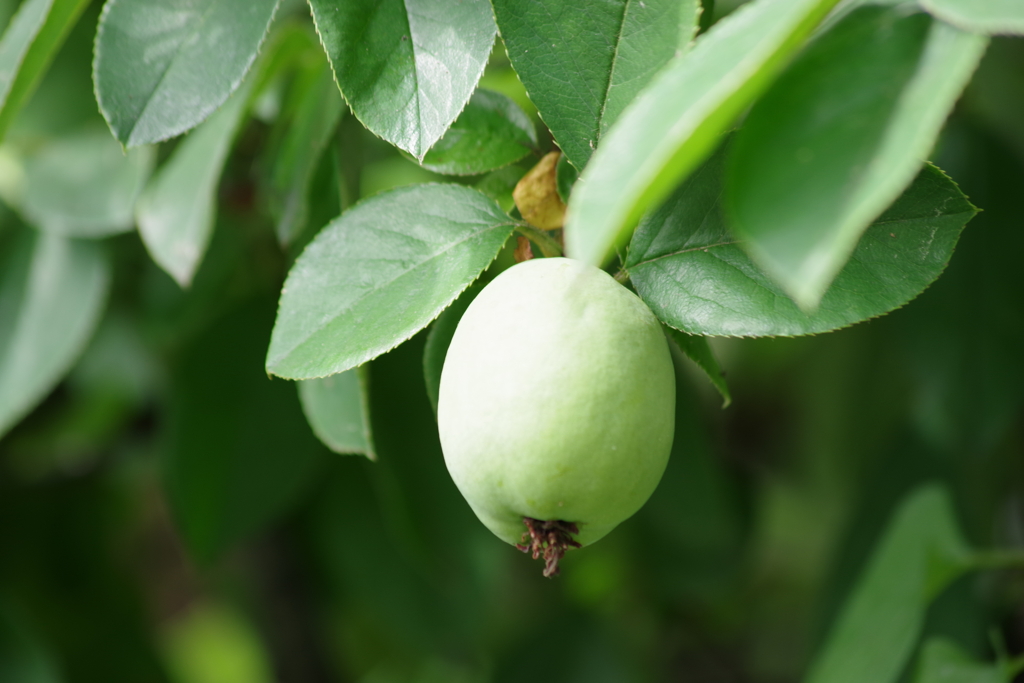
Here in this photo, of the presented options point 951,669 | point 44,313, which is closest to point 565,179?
point 951,669

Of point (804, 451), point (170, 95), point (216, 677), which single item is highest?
point (170, 95)

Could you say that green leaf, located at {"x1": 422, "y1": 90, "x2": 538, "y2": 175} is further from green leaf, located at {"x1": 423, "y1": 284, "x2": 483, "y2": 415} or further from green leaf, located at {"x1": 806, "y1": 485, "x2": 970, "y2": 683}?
green leaf, located at {"x1": 806, "y1": 485, "x2": 970, "y2": 683}

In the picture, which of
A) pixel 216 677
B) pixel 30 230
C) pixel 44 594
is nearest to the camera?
pixel 30 230

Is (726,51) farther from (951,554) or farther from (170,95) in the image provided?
(951,554)

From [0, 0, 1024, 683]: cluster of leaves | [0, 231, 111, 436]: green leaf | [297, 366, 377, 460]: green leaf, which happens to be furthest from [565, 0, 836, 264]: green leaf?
[0, 231, 111, 436]: green leaf

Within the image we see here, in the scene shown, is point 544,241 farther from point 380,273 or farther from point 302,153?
point 302,153

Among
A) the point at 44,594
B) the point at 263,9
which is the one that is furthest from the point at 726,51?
the point at 44,594

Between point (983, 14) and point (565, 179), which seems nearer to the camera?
point (983, 14)
